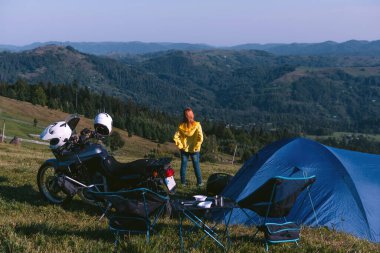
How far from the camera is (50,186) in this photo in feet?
35.1

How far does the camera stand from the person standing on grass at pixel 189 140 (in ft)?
48.0

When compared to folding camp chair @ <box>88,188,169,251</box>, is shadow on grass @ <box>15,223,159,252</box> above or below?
below

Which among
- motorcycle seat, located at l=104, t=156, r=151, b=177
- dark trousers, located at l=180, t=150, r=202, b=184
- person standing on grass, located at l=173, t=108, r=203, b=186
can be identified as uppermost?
motorcycle seat, located at l=104, t=156, r=151, b=177

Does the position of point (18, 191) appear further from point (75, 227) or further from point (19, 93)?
point (19, 93)

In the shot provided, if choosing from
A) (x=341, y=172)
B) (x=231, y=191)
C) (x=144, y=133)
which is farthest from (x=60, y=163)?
(x=144, y=133)

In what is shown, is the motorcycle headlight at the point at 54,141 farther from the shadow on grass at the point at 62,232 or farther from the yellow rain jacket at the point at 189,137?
the yellow rain jacket at the point at 189,137

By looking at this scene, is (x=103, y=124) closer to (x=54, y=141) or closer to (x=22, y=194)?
(x=54, y=141)

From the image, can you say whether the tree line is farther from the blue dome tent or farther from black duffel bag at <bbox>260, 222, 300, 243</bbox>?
black duffel bag at <bbox>260, 222, 300, 243</bbox>

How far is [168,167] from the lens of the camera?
9117 millimetres

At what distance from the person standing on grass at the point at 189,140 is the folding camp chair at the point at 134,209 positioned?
25.4ft

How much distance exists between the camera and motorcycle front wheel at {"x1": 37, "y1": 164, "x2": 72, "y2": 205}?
10516mm

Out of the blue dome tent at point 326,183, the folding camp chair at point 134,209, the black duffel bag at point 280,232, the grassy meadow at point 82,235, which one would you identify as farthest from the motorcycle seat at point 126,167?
the black duffel bag at point 280,232

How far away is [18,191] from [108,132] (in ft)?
9.81

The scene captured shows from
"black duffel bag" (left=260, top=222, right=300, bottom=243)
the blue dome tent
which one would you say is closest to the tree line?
the blue dome tent
